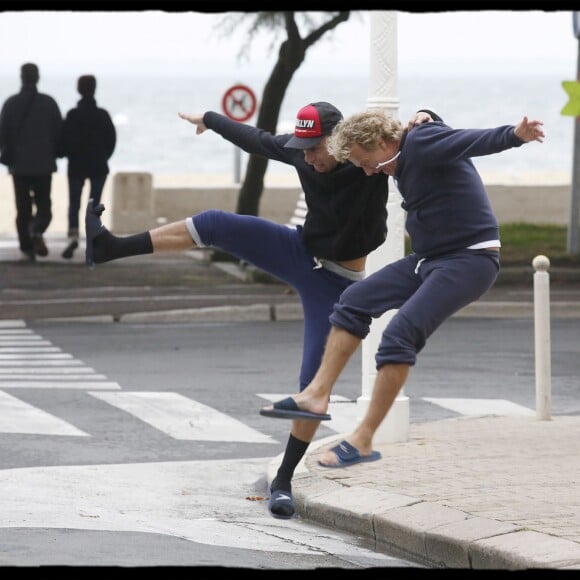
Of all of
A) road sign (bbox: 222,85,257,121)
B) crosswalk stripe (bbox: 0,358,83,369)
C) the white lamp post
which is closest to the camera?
the white lamp post

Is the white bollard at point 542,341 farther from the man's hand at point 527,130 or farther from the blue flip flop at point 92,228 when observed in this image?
the man's hand at point 527,130

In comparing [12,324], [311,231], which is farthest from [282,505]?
[12,324]

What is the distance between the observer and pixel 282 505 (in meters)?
8.70

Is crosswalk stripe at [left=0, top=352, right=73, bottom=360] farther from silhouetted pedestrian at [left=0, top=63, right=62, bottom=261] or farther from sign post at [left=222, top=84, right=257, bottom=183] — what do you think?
sign post at [left=222, top=84, right=257, bottom=183]

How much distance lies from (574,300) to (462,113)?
138 metres

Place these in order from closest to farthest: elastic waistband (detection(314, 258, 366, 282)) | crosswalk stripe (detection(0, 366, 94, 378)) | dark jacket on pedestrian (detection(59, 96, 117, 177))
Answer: elastic waistband (detection(314, 258, 366, 282)) < crosswalk stripe (detection(0, 366, 94, 378)) < dark jacket on pedestrian (detection(59, 96, 117, 177))

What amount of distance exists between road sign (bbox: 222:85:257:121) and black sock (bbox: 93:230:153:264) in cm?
2046

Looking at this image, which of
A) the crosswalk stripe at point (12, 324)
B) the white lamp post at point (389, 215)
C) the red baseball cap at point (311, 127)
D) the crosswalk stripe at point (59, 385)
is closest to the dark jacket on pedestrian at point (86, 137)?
the crosswalk stripe at point (12, 324)

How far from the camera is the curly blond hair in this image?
760cm

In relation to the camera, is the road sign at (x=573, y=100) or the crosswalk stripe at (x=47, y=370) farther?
the crosswalk stripe at (x=47, y=370)

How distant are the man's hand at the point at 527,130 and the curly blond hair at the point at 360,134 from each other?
0.64 m

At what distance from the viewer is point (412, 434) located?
10609mm

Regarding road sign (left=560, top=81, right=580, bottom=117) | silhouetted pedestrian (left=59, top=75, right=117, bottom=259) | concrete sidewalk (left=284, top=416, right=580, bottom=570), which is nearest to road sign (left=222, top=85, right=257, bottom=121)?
silhouetted pedestrian (left=59, top=75, right=117, bottom=259)

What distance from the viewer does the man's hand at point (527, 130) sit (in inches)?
284
